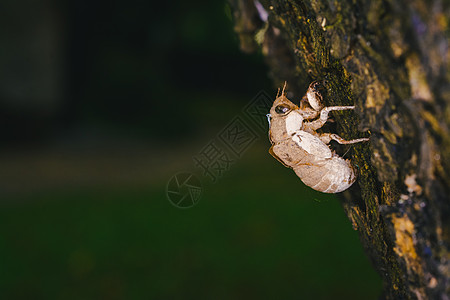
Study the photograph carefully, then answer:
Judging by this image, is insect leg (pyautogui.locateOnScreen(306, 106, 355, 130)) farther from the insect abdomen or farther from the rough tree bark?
the insect abdomen

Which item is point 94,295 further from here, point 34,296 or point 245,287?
point 245,287

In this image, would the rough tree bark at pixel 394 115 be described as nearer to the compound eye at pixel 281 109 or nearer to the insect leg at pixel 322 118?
the insect leg at pixel 322 118

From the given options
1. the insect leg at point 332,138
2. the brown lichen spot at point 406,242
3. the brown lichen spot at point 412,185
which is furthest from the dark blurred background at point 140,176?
the brown lichen spot at point 412,185

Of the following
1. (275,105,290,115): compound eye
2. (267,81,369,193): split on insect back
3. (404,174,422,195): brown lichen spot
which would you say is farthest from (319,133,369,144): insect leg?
(404,174,422,195): brown lichen spot

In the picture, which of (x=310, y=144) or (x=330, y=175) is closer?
A: (x=330, y=175)

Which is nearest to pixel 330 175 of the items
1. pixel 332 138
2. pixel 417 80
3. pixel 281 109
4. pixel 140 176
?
pixel 332 138

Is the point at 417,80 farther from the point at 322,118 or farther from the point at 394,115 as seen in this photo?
the point at 322,118
